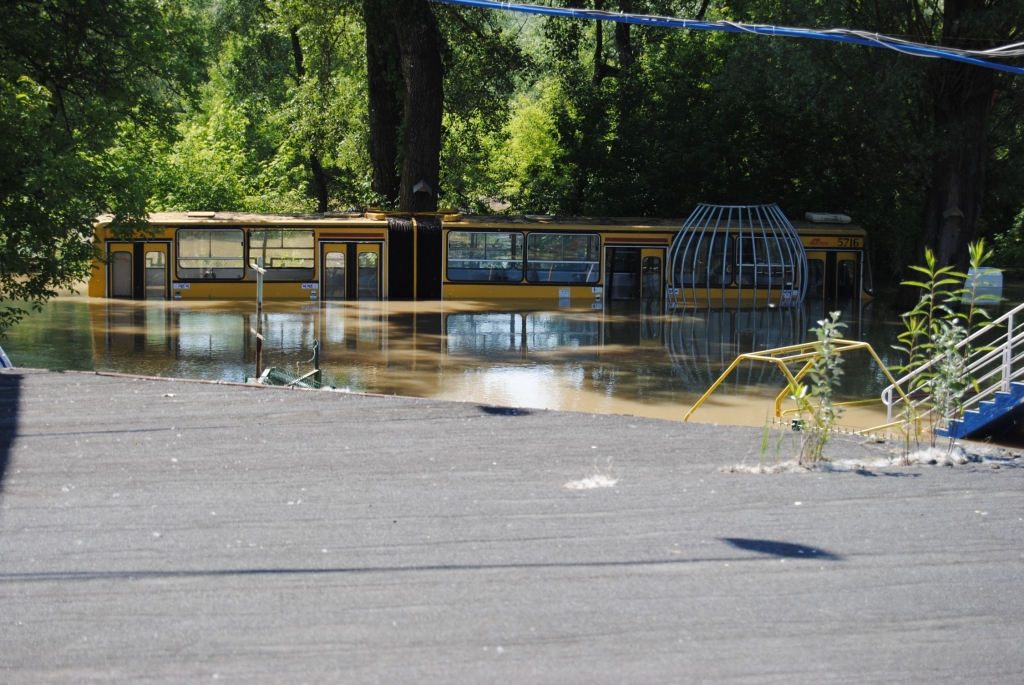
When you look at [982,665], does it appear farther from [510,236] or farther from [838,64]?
[510,236]

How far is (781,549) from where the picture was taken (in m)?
6.84

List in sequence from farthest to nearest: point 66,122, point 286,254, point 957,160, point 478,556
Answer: point 286,254, point 957,160, point 66,122, point 478,556

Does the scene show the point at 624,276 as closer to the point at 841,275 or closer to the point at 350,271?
the point at 841,275

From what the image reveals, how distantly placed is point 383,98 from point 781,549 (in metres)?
35.2

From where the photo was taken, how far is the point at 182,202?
42.2 m

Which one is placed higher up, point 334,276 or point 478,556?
point 334,276

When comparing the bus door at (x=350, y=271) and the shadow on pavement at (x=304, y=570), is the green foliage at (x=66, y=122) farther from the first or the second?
the shadow on pavement at (x=304, y=570)

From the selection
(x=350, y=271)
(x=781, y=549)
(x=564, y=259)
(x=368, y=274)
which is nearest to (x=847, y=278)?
(x=564, y=259)

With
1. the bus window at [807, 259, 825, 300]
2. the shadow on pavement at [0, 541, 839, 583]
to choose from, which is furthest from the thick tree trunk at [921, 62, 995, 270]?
the shadow on pavement at [0, 541, 839, 583]

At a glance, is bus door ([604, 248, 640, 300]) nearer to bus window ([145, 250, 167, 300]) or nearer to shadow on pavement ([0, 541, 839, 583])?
bus window ([145, 250, 167, 300])

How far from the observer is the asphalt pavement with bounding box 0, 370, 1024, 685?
17.3 ft

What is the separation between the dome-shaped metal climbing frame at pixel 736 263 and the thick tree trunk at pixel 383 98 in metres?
10.8

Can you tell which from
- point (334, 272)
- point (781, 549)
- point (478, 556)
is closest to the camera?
point (478, 556)

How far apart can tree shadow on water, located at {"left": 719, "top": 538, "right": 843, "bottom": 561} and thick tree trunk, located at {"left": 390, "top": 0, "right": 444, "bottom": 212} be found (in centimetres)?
3137
